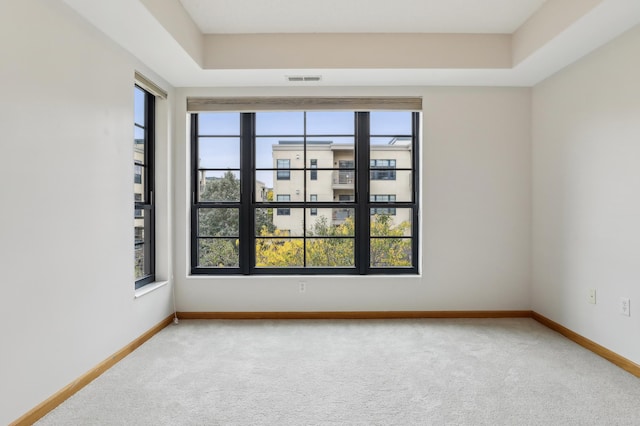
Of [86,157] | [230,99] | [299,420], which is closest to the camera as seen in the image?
[299,420]

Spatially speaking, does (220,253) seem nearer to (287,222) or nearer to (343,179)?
(287,222)

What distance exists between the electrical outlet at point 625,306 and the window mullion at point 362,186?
2028 mm

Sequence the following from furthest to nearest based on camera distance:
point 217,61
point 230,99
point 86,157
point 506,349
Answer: point 230,99, point 217,61, point 506,349, point 86,157

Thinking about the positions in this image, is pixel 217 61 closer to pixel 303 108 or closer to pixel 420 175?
pixel 303 108

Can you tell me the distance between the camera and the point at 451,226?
369 cm

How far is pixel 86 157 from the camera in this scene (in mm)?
2375

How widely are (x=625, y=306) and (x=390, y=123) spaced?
244 cm

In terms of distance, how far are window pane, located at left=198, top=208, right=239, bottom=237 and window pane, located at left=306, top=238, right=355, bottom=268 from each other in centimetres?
80

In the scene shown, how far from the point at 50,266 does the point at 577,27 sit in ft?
11.8

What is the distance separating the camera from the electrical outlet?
8.44ft

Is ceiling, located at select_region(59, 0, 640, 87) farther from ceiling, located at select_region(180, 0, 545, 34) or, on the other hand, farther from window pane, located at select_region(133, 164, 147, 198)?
window pane, located at select_region(133, 164, 147, 198)

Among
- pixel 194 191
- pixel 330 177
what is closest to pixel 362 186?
pixel 330 177

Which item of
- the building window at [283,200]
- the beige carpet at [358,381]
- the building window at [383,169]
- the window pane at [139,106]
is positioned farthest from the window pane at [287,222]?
the window pane at [139,106]

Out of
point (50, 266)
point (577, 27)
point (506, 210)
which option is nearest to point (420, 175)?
point (506, 210)
